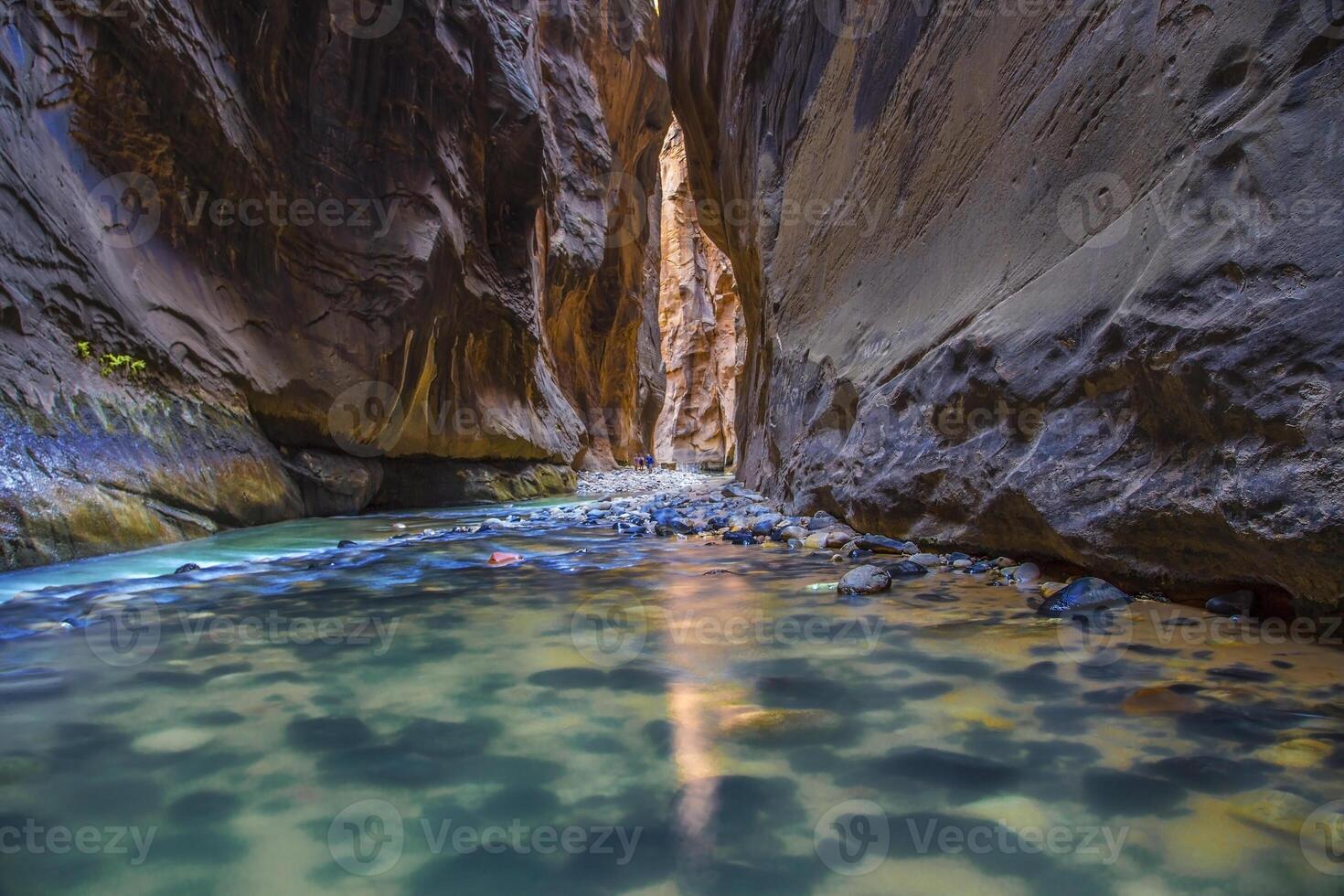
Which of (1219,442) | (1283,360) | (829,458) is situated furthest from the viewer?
(829,458)

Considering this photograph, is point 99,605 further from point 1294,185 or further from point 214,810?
point 1294,185

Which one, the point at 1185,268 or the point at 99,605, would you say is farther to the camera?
the point at 99,605

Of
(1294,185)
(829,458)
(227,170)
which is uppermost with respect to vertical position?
(227,170)

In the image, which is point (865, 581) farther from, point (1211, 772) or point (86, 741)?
point (86, 741)

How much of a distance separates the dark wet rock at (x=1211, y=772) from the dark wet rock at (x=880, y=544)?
2565mm

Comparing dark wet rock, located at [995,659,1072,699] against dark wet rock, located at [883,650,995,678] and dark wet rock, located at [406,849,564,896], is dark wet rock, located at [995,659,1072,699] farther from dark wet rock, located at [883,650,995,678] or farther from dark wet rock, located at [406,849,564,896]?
dark wet rock, located at [406,849,564,896]

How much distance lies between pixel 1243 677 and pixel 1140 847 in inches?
38.4

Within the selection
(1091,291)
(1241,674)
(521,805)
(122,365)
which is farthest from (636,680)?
(122,365)

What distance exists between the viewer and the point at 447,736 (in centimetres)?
156

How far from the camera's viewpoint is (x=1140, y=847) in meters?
1.08

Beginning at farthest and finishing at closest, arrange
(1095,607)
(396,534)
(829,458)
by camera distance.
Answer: (396,534) → (829,458) → (1095,607)

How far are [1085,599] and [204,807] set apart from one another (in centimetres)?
270

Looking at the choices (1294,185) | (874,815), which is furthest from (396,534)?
(1294,185)

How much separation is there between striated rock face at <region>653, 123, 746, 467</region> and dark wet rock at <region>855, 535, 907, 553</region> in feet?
107
